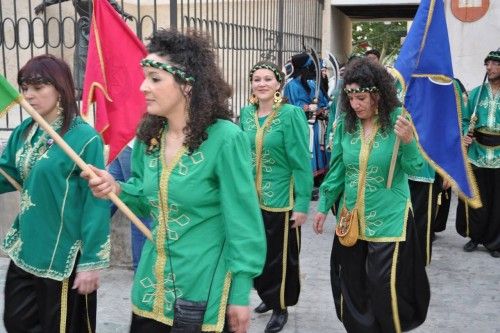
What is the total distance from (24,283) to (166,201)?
1.05m

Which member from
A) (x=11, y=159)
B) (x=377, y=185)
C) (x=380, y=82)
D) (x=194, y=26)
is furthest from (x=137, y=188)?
(x=194, y=26)

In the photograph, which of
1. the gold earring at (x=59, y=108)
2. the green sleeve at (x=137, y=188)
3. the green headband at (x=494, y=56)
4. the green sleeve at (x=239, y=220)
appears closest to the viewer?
the green sleeve at (x=239, y=220)

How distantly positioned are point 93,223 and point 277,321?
83.7 inches

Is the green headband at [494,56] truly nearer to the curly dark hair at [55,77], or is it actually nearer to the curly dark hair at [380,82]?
the curly dark hair at [380,82]

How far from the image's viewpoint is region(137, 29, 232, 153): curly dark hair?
265 centimetres

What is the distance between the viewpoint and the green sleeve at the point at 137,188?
115 inches

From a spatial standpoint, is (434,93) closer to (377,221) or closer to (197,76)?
(377,221)

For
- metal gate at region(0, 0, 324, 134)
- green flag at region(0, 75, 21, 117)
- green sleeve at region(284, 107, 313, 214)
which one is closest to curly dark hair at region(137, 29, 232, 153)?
green flag at region(0, 75, 21, 117)

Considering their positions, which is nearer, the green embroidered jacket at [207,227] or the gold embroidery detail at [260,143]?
the green embroidered jacket at [207,227]

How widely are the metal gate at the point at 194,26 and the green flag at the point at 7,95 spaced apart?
3208 mm

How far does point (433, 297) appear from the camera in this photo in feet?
18.4

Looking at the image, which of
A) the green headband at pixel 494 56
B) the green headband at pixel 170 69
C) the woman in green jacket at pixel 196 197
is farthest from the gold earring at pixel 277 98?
the green headband at pixel 494 56

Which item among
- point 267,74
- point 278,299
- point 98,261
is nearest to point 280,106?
point 267,74

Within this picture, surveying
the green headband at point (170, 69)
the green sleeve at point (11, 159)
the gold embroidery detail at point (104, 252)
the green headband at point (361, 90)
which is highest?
the green headband at point (170, 69)
